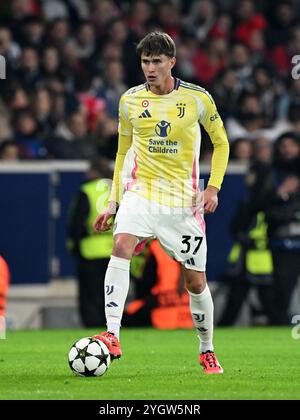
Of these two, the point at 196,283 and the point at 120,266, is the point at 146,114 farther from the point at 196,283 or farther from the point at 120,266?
the point at 196,283

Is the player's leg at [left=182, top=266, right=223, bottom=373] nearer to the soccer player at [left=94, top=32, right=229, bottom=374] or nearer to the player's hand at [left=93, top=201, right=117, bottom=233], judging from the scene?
the soccer player at [left=94, top=32, right=229, bottom=374]

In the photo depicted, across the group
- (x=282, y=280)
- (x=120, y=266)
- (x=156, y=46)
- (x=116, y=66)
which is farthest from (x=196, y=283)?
(x=116, y=66)

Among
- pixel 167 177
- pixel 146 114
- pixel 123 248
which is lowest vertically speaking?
pixel 123 248

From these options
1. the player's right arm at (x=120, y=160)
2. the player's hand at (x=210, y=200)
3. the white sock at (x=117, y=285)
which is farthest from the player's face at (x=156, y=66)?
the white sock at (x=117, y=285)

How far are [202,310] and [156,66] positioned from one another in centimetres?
171

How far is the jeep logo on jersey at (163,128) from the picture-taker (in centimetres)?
924

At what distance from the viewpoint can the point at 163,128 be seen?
30.3 ft

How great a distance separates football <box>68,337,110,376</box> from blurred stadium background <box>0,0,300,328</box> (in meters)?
7.22

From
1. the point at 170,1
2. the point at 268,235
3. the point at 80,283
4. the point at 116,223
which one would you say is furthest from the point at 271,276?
the point at 116,223

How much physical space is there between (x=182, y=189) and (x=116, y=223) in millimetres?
517

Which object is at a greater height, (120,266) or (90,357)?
(120,266)

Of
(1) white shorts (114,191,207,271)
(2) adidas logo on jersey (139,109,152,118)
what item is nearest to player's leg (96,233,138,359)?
(1) white shorts (114,191,207,271)
